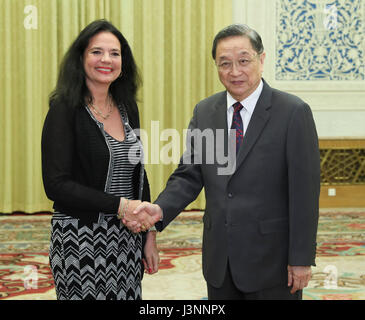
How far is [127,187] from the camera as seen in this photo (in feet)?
6.66

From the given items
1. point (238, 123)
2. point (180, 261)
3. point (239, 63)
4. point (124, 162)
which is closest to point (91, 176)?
point (124, 162)

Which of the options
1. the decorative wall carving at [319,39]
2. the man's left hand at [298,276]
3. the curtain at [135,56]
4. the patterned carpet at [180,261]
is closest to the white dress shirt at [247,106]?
the man's left hand at [298,276]

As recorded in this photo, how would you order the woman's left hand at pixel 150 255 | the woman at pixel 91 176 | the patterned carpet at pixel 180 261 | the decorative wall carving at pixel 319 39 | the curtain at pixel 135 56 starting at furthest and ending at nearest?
1. the decorative wall carving at pixel 319 39
2. the curtain at pixel 135 56
3. the patterned carpet at pixel 180 261
4. the woman's left hand at pixel 150 255
5. the woman at pixel 91 176

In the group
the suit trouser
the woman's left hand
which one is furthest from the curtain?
the suit trouser

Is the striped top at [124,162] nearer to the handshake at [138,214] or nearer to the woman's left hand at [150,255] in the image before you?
the handshake at [138,214]

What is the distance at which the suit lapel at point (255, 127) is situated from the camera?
183 centimetres

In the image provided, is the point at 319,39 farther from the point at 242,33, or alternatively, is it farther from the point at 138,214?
the point at 138,214

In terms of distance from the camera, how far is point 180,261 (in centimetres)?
399

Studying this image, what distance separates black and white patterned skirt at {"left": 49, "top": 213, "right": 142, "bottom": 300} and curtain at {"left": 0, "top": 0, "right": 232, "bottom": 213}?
11.9ft

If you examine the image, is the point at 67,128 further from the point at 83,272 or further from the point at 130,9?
the point at 130,9

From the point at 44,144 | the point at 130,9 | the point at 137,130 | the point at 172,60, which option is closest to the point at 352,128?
the point at 172,60

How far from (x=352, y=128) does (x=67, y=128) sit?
15.6 feet

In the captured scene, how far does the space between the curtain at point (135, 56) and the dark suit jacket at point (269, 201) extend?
3.76 metres

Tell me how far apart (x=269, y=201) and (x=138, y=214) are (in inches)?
19.2
